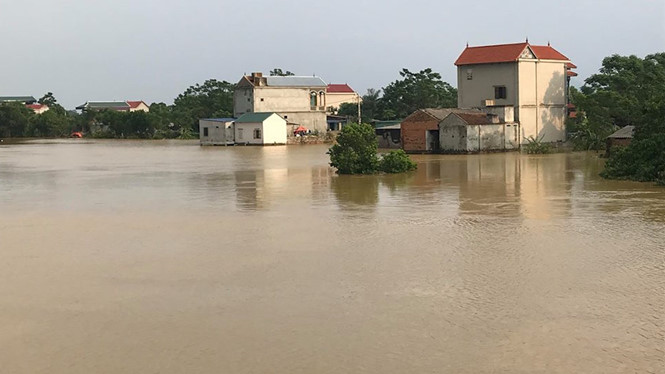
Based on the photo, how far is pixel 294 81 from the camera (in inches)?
2820

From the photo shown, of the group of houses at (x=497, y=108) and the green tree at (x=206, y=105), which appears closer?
the group of houses at (x=497, y=108)

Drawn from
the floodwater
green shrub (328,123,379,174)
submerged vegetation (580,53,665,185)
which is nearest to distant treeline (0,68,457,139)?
submerged vegetation (580,53,665,185)

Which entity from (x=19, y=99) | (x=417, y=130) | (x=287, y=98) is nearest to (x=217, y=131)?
(x=287, y=98)

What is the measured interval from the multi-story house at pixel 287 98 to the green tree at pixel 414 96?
6804 mm

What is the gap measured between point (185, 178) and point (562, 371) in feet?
78.6

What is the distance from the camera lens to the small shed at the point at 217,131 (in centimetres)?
6588

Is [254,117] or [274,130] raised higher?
[254,117]

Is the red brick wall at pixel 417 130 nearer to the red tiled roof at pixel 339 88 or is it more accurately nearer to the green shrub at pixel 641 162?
the green shrub at pixel 641 162

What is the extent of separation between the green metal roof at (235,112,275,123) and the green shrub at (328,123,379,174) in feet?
104

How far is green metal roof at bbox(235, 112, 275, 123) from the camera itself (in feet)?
208

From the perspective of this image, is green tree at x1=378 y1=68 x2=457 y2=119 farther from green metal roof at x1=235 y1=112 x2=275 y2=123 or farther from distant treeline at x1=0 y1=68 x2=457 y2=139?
green metal roof at x1=235 y1=112 x2=275 y2=123

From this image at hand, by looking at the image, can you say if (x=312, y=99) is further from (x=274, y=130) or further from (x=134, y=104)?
(x=134, y=104)

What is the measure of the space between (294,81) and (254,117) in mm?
8863

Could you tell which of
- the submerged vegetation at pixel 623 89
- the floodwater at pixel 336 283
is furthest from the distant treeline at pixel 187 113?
the floodwater at pixel 336 283
